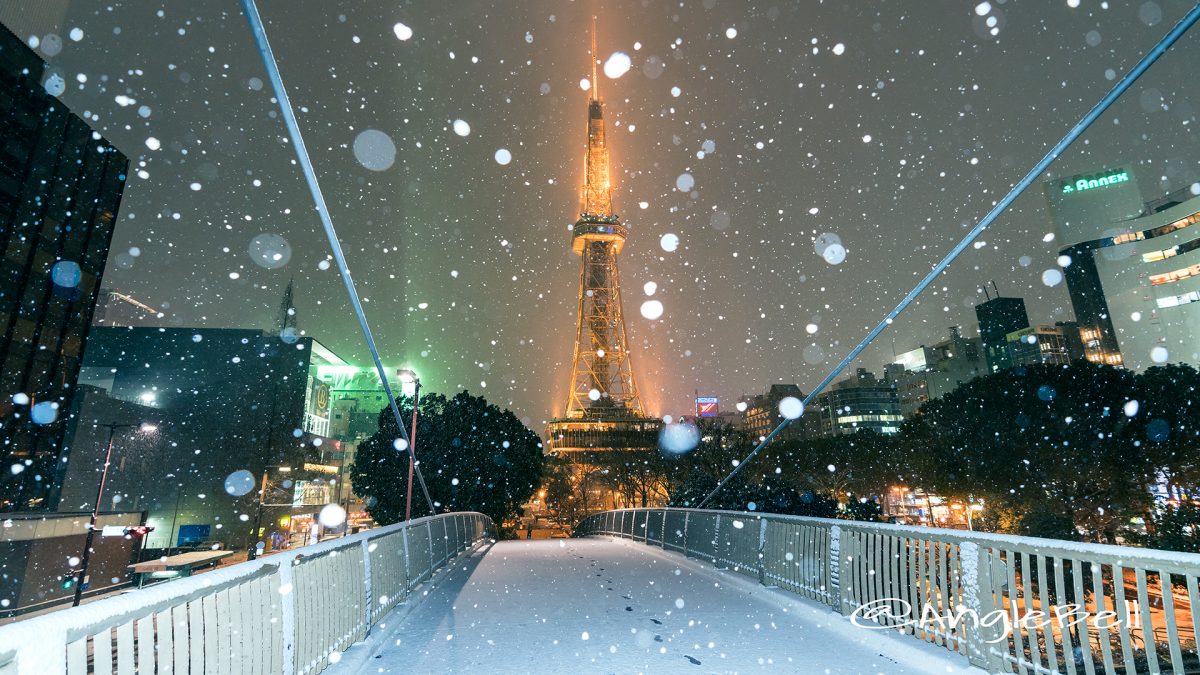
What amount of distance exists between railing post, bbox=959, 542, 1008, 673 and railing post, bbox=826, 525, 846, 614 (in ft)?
5.59

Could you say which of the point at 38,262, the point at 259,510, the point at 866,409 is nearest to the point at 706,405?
the point at 866,409

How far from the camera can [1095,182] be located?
10712 centimetres

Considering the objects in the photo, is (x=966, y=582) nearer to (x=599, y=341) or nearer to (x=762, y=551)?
(x=762, y=551)

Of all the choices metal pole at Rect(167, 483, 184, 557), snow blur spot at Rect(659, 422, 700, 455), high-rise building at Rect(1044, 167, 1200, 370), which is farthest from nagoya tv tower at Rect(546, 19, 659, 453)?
high-rise building at Rect(1044, 167, 1200, 370)

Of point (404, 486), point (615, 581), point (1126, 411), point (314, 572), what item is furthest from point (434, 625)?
point (1126, 411)

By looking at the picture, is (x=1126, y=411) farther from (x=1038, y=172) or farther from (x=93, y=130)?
(x=93, y=130)

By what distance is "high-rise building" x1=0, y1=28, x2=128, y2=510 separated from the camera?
1511 inches

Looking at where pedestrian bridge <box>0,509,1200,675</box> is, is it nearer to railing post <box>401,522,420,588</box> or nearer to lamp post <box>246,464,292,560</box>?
railing post <box>401,522,420,588</box>

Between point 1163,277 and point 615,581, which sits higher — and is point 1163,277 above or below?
above

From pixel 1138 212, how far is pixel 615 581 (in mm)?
132022

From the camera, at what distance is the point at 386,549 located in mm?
7562

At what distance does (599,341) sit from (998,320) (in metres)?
131

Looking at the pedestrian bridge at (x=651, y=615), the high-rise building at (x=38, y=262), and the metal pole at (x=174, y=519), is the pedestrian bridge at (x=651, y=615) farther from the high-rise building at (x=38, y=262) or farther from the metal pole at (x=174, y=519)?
the metal pole at (x=174, y=519)

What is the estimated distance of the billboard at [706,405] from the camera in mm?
149375
